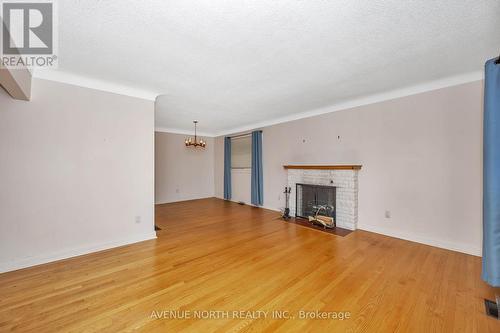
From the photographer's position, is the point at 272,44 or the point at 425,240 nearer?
the point at 272,44

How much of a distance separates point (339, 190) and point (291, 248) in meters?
1.80

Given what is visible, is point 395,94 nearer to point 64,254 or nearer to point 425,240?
point 425,240

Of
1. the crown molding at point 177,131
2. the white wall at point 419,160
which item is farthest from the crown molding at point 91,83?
the white wall at point 419,160

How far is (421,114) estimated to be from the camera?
3.15 m

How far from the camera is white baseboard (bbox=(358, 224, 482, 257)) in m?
2.73

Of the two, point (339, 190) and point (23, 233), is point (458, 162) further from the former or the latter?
point (23, 233)

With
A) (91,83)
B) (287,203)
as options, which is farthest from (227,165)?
(91,83)

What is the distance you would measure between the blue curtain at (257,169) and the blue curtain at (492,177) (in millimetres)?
4441

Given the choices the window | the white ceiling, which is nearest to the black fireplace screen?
the white ceiling

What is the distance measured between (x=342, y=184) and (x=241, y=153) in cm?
366

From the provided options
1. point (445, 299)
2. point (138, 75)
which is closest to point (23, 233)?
point (138, 75)

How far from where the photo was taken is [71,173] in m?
2.74

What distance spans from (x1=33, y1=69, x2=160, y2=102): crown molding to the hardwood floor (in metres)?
2.46

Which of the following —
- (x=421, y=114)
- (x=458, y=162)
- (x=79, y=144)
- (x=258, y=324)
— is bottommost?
(x=258, y=324)
